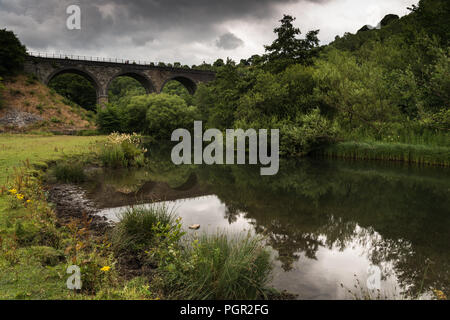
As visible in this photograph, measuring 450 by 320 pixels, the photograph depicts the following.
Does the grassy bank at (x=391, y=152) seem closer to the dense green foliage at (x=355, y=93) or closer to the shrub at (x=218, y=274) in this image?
the dense green foliage at (x=355, y=93)

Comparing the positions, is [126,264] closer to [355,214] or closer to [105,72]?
[355,214]

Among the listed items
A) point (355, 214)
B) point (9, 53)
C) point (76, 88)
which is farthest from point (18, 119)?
point (355, 214)

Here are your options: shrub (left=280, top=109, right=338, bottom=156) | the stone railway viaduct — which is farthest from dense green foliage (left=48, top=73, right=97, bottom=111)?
shrub (left=280, top=109, right=338, bottom=156)

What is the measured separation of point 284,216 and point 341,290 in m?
3.86

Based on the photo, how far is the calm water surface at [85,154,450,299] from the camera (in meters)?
4.99

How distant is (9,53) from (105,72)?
15899mm

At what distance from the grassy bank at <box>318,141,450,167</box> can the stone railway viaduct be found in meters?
41.3

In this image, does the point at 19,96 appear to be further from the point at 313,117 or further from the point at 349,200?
the point at 349,200

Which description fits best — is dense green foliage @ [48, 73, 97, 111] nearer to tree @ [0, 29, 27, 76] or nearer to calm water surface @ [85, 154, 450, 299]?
tree @ [0, 29, 27, 76]

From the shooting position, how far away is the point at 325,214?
8.70m

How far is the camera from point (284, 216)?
8383 mm

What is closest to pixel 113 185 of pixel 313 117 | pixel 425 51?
pixel 313 117
